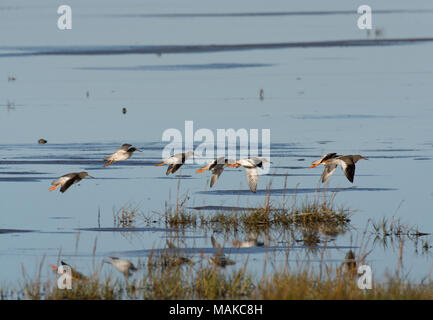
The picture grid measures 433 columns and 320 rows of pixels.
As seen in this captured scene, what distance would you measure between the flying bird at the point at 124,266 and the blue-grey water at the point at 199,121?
6.2 inches

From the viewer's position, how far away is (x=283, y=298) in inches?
375

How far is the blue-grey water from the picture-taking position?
1386cm

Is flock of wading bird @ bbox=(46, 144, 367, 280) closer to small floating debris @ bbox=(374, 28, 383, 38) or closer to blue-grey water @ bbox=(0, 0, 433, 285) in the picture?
blue-grey water @ bbox=(0, 0, 433, 285)

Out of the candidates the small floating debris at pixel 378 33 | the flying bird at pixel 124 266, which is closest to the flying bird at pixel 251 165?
the flying bird at pixel 124 266

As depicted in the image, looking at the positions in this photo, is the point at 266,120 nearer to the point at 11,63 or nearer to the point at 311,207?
the point at 311,207

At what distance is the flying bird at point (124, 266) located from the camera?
37.9 ft

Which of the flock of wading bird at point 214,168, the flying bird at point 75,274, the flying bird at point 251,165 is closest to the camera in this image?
the flying bird at point 75,274

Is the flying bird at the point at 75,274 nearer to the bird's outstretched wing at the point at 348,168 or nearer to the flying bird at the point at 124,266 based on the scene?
the flying bird at the point at 124,266

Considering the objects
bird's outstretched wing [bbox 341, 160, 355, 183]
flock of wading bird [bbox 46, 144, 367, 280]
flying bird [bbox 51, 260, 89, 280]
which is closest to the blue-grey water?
flying bird [bbox 51, 260, 89, 280]

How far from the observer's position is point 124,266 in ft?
39.1

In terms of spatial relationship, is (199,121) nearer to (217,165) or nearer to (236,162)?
(217,165)

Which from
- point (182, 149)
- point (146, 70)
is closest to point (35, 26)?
point (146, 70)
